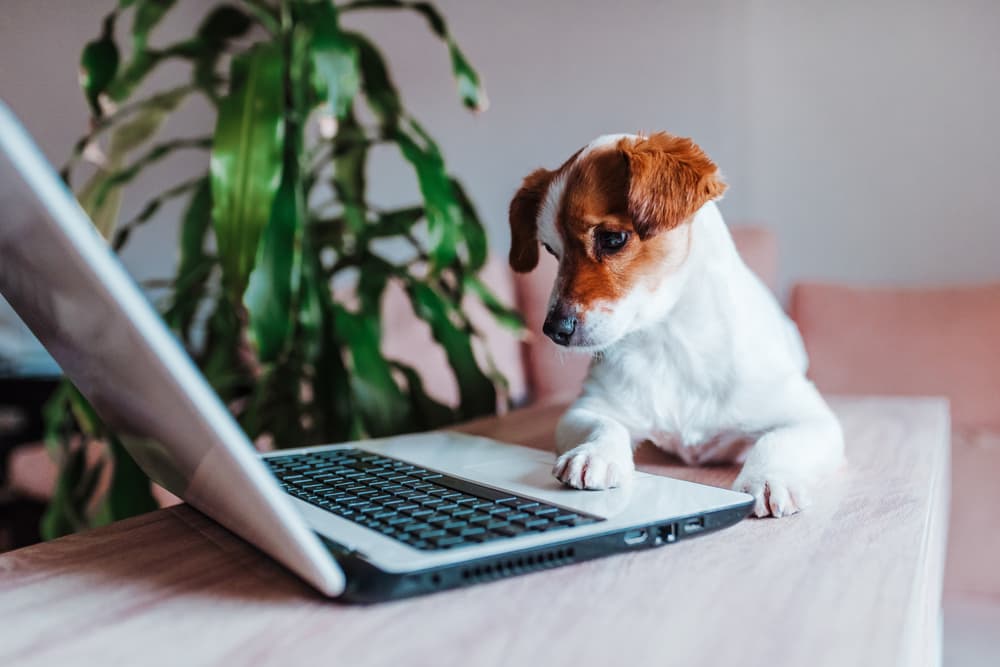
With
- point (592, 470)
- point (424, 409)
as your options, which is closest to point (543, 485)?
point (592, 470)

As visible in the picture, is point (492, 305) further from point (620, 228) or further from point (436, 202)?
point (620, 228)

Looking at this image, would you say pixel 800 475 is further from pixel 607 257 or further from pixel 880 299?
pixel 880 299

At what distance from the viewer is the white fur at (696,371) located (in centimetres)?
82

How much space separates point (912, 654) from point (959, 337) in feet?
5.10

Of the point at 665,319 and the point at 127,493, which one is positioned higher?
the point at 665,319

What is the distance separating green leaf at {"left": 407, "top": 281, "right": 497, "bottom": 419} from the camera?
1386mm

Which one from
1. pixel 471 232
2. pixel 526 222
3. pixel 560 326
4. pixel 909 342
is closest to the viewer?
pixel 560 326

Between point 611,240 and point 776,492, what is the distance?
29 cm

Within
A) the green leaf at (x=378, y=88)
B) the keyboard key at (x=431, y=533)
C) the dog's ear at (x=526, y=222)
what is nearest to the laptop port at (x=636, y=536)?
the keyboard key at (x=431, y=533)

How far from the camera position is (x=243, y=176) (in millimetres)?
1165

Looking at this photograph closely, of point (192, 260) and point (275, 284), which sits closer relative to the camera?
point (275, 284)

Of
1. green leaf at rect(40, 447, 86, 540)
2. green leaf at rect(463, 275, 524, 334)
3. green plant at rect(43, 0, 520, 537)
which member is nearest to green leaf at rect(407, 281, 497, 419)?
green plant at rect(43, 0, 520, 537)

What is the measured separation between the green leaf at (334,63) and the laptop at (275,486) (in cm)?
72

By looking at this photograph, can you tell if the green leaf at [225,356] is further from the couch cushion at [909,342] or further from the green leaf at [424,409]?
the couch cushion at [909,342]
